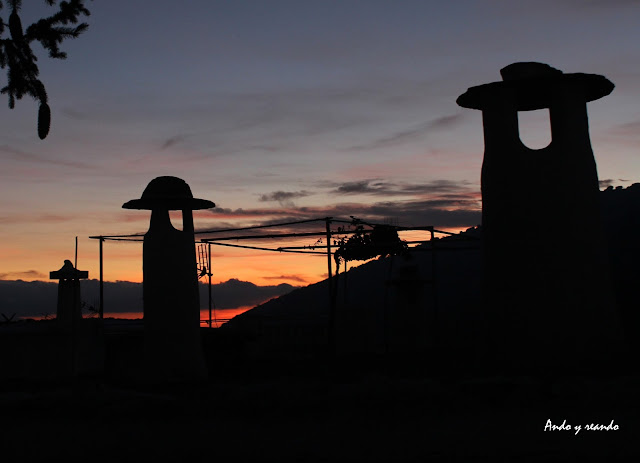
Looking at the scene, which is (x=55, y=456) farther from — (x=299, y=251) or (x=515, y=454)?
(x=299, y=251)

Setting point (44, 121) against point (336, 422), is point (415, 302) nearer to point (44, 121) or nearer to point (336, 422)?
point (336, 422)

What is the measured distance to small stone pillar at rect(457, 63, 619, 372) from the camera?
14.8 meters

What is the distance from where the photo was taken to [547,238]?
1490 cm

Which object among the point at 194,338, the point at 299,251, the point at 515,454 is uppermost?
the point at 299,251

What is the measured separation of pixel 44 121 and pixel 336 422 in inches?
207

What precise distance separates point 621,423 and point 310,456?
4020mm

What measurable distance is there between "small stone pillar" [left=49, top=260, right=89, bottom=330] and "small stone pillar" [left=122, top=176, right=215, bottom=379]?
678cm

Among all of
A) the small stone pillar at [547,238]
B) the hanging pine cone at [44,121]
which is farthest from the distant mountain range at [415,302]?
the hanging pine cone at [44,121]

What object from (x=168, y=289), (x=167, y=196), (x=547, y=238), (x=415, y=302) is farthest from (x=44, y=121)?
(x=415, y=302)

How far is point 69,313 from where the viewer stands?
22.7 metres

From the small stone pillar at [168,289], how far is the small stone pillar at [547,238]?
6.03 metres

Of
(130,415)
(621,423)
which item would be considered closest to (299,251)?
(130,415)

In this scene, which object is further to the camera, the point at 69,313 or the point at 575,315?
the point at 69,313

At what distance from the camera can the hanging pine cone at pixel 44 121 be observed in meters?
9.73
